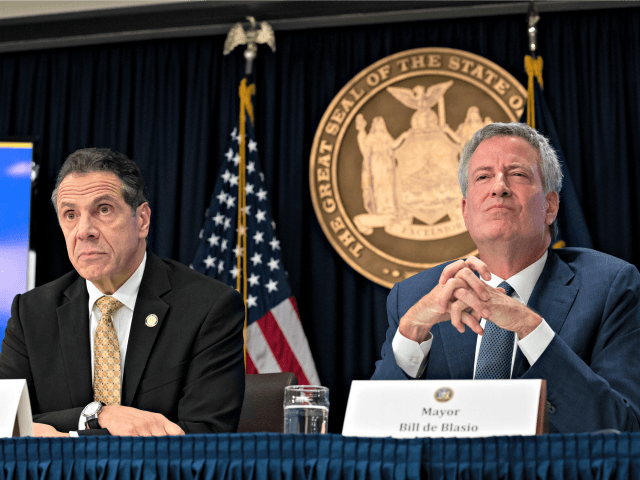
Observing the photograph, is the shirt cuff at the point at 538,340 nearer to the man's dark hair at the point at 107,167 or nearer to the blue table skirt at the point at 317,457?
the blue table skirt at the point at 317,457

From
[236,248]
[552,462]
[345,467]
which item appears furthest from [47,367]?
[236,248]

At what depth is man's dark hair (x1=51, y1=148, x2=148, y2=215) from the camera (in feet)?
6.94

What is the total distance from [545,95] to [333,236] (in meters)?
1.47

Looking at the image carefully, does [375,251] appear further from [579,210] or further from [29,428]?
[29,428]

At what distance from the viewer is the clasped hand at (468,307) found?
151 centimetres

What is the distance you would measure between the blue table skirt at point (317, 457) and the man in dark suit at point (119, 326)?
0.65 m

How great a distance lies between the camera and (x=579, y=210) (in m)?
3.77

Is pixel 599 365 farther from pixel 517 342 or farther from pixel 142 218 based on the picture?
pixel 142 218

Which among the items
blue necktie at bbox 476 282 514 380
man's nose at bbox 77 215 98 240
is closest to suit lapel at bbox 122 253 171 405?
man's nose at bbox 77 215 98 240

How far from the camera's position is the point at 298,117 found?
4.35 m

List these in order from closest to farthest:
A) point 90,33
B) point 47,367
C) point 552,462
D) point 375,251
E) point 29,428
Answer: point 552,462, point 29,428, point 47,367, point 375,251, point 90,33

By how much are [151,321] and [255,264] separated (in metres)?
2.07

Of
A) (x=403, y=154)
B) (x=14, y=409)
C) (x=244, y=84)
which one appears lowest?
(x=14, y=409)

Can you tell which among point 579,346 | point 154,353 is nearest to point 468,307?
point 579,346
